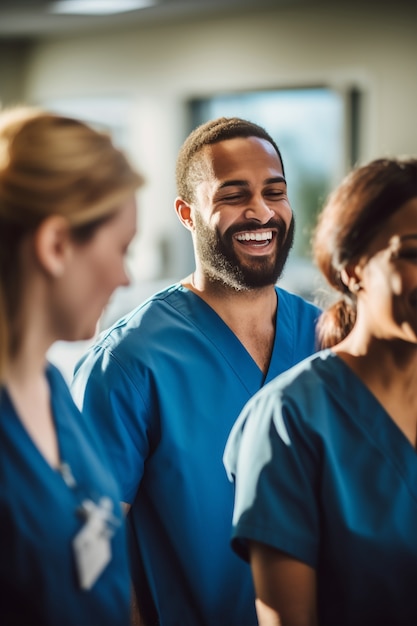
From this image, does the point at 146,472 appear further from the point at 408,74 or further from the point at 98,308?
the point at 408,74

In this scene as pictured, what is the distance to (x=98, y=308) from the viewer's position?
87cm

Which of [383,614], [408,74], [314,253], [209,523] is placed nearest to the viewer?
[383,614]

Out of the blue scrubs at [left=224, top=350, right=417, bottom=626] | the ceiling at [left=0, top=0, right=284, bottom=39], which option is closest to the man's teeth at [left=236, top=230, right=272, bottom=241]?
the blue scrubs at [left=224, top=350, right=417, bottom=626]

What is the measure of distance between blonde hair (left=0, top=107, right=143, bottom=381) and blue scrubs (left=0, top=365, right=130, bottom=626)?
89 millimetres

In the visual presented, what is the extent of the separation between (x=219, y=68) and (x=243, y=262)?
3509 mm

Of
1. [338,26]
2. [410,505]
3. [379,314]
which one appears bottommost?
[410,505]

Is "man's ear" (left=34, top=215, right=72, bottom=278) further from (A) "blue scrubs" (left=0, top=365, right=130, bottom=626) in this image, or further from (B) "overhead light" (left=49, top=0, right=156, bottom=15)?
(B) "overhead light" (left=49, top=0, right=156, bottom=15)

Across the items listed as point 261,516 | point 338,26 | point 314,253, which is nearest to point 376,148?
point 338,26

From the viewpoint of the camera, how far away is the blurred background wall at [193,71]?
154 inches

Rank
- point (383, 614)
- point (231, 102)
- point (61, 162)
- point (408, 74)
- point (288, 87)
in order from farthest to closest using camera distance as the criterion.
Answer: point (231, 102) → point (288, 87) → point (408, 74) → point (383, 614) → point (61, 162)

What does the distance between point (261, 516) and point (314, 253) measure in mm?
369

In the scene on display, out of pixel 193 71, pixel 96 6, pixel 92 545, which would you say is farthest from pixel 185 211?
pixel 193 71

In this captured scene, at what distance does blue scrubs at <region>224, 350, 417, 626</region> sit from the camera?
3.11 ft

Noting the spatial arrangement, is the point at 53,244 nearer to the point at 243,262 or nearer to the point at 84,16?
the point at 243,262
